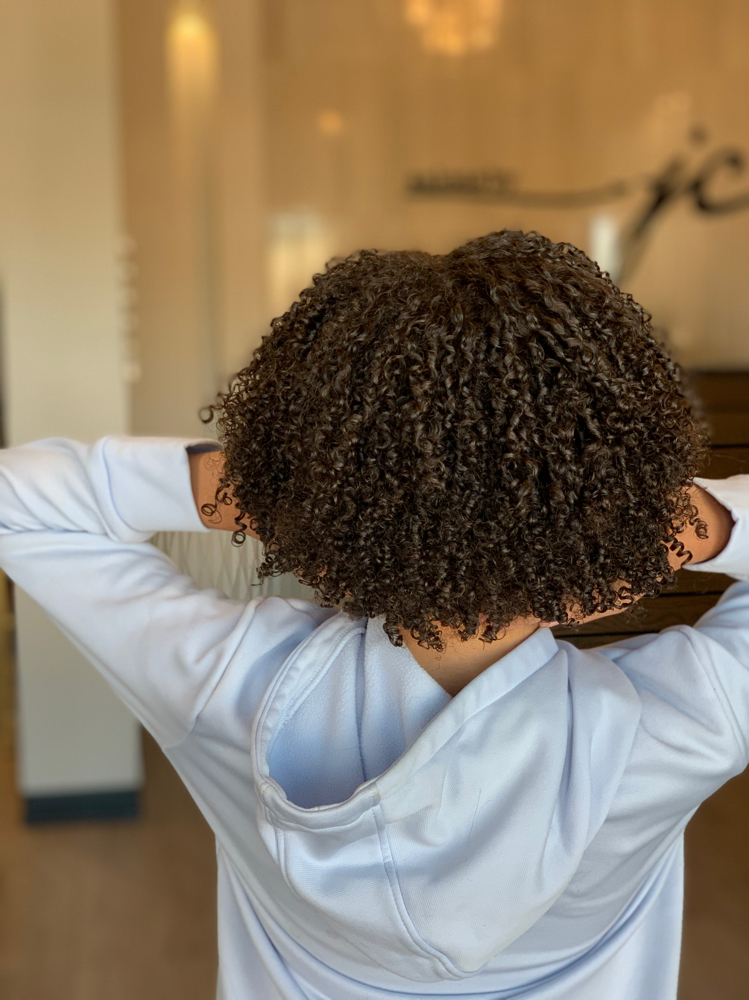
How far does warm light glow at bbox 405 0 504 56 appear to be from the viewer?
2803 millimetres

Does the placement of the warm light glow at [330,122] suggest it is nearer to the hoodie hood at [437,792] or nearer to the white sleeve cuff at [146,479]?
the white sleeve cuff at [146,479]

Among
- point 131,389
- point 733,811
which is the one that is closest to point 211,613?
point 733,811

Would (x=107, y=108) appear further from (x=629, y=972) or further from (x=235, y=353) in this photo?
(x=629, y=972)

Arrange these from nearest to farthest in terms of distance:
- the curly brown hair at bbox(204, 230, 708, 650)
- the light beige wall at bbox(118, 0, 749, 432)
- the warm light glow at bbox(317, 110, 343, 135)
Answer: the curly brown hair at bbox(204, 230, 708, 650) → the light beige wall at bbox(118, 0, 749, 432) → the warm light glow at bbox(317, 110, 343, 135)

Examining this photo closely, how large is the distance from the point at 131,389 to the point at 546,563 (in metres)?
1.87

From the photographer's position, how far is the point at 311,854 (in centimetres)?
53

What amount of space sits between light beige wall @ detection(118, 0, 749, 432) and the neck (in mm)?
2060

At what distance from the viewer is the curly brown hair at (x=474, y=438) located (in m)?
0.45

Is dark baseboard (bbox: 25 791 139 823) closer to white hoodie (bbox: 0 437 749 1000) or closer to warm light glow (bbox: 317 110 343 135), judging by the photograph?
white hoodie (bbox: 0 437 749 1000)

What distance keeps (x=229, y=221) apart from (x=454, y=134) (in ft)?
2.78

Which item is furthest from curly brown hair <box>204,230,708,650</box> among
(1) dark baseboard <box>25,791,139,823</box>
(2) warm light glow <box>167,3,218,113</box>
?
(2) warm light glow <box>167,3,218,113</box>

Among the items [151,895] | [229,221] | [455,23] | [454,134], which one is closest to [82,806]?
[151,895]

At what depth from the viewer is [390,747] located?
0.56 metres

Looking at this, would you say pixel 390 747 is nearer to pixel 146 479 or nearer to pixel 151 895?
pixel 146 479
